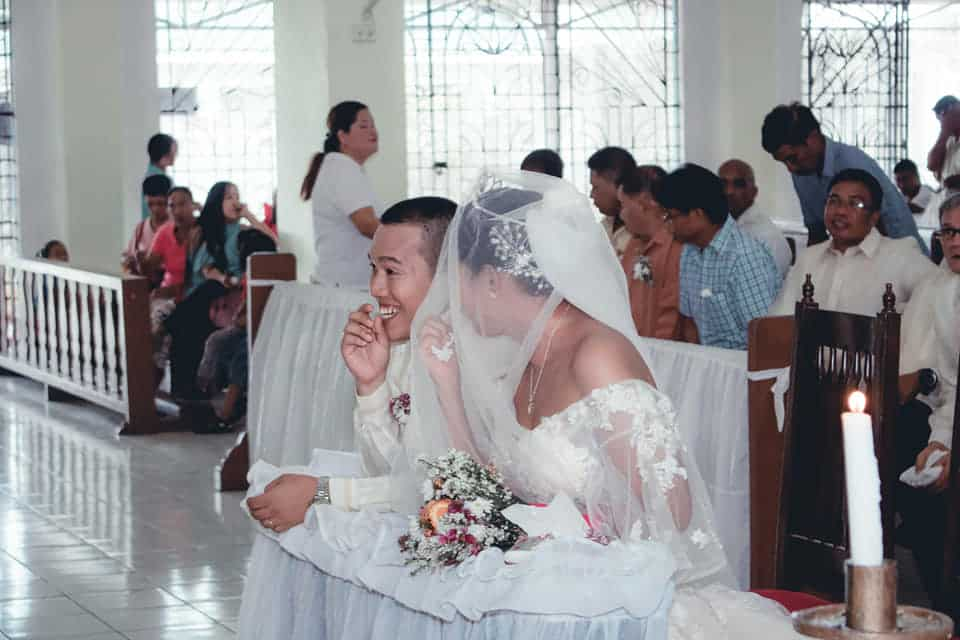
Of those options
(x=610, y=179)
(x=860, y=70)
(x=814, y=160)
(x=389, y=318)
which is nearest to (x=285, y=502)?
(x=389, y=318)

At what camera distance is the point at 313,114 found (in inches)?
386

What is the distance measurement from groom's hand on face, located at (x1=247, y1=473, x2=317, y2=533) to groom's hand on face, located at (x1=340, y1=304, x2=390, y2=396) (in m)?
0.30

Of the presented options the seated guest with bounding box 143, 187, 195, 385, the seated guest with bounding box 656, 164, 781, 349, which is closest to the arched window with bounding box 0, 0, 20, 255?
the seated guest with bounding box 143, 187, 195, 385

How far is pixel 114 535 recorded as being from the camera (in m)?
6.38

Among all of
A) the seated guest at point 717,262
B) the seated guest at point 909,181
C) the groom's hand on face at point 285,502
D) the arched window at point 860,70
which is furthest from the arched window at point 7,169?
the groom's hand on face at point 285,502

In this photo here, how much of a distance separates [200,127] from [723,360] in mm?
8270

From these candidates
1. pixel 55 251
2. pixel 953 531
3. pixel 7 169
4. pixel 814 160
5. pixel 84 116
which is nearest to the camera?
pixel 953 531

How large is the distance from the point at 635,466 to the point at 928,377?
2335mm

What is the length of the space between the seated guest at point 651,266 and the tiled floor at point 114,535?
1.80 meters

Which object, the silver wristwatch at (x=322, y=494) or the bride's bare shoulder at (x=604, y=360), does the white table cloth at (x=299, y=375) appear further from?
the bride's bare shoulder at (x=604, y=360)

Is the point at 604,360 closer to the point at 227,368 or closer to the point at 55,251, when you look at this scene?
the point at 227,368

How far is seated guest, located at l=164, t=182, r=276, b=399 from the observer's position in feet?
30.6

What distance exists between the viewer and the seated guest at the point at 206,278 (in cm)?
933

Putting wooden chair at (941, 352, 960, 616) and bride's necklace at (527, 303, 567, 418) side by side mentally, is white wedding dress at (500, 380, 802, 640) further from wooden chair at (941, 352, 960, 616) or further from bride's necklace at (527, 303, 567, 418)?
wooden chair at (941, 352, 960, 616)
